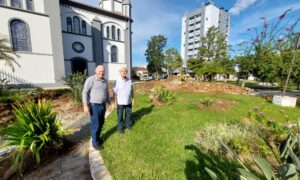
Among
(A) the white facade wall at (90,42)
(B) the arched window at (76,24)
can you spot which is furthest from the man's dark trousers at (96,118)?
(B) the arched window at (76,24)

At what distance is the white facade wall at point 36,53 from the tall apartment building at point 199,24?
4428 cm

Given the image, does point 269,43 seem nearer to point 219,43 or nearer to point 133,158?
point 133,158

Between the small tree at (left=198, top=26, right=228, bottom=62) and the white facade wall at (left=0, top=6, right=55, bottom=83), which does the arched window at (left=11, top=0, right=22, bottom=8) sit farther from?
the small tree at (left=198, top=26, right=228, bottom=62)

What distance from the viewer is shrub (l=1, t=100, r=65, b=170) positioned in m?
2.40

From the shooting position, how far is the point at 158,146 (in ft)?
9.90

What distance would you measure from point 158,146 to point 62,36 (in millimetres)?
22561

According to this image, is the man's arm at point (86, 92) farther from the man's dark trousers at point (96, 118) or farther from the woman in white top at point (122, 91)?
the woman in white top at point (122, 91)

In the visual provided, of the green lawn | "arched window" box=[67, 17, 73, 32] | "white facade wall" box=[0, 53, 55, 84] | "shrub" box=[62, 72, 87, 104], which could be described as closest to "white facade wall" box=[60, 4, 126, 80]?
"arched window" box=[67, 17, 73, 32]

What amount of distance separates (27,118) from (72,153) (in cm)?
111

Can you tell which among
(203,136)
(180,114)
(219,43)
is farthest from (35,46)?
(219,43)

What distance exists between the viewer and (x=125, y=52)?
89.2 feet

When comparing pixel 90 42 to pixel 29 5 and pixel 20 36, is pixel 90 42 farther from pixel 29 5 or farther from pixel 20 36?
pixel 20 36

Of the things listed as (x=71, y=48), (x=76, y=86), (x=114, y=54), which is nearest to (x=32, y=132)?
(x=76, y=86)

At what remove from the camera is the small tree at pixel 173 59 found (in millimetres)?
33047
